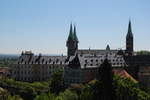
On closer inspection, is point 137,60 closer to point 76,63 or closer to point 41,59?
point 76,63

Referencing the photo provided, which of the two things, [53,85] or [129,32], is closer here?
[53,85]

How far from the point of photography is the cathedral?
→ 9244 centimetres

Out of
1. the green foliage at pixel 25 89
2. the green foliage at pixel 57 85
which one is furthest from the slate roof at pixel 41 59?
the green foliage at pixel 57 85

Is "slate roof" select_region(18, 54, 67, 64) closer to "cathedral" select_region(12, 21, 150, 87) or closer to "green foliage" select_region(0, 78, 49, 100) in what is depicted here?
"cathedral" select_region(12, 21, 150, 87)

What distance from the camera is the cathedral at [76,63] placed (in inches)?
3639

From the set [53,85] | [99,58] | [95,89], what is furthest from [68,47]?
[95,89]

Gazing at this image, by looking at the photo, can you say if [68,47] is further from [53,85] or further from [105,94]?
[105,94]

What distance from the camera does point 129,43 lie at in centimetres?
12750

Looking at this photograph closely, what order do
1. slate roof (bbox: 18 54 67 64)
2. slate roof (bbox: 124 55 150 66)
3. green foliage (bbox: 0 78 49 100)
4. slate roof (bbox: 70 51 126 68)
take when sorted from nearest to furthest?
green foliage (bbox: 0 78 49 100) → slate roof (bbox: 70 51 126 68) → slate roof (bbox: 124 55 150 66) → slate roof (bbox: 18 54 67 64)

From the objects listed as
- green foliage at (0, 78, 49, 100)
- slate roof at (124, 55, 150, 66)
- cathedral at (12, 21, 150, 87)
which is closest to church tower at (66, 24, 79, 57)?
cathedral at (12, 21, 150, 87)

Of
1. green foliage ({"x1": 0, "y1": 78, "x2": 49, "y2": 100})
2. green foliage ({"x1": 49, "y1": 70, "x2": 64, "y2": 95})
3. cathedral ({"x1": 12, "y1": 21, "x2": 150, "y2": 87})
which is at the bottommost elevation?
green foliage ({"x1": 0, "y1": 78, "x2": 49, "y2": 100})

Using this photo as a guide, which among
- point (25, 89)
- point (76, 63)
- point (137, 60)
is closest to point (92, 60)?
point (76, 63)

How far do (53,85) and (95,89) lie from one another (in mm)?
30694

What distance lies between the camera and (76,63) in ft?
303
